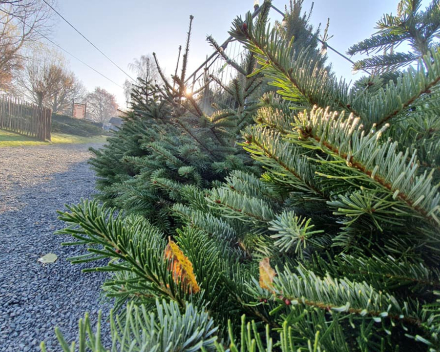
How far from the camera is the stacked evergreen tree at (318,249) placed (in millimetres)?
323

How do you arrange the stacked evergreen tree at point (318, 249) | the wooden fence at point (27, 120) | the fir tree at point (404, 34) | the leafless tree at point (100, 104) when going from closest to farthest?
the stacked evergreen tree at point (318, 249) → the fir tree at point (404, 34) → the wooden fence at point (27, 120) → the leafless tree at point (100, 104)

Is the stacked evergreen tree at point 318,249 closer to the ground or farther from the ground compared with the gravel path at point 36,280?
farther from the ground

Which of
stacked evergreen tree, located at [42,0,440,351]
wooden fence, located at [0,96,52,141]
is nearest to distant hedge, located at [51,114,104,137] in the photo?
wooden fence, located at [0,96,52,141]

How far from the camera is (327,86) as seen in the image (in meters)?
0.57

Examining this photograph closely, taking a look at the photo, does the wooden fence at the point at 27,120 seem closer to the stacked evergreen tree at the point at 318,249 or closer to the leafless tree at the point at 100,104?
the stacked evergreen tree at the point at 318,249

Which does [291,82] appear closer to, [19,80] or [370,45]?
[370,45]

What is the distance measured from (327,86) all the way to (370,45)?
4.68 ft

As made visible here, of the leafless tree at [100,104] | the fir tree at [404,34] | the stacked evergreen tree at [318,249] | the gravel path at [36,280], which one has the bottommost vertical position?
the gravel path at [36,280]

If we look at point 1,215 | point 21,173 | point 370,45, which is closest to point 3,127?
point 21,173

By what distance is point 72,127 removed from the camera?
16.9 meters

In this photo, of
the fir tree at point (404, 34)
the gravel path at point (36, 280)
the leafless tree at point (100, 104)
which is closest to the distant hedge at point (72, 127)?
the gravel path at point (36, 280)

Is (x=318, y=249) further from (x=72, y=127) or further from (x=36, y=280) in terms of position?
(x=72, y=127)

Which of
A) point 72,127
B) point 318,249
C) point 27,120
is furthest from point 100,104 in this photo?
point 318,249

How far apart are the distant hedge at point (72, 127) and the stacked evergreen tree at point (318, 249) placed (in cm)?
1869
